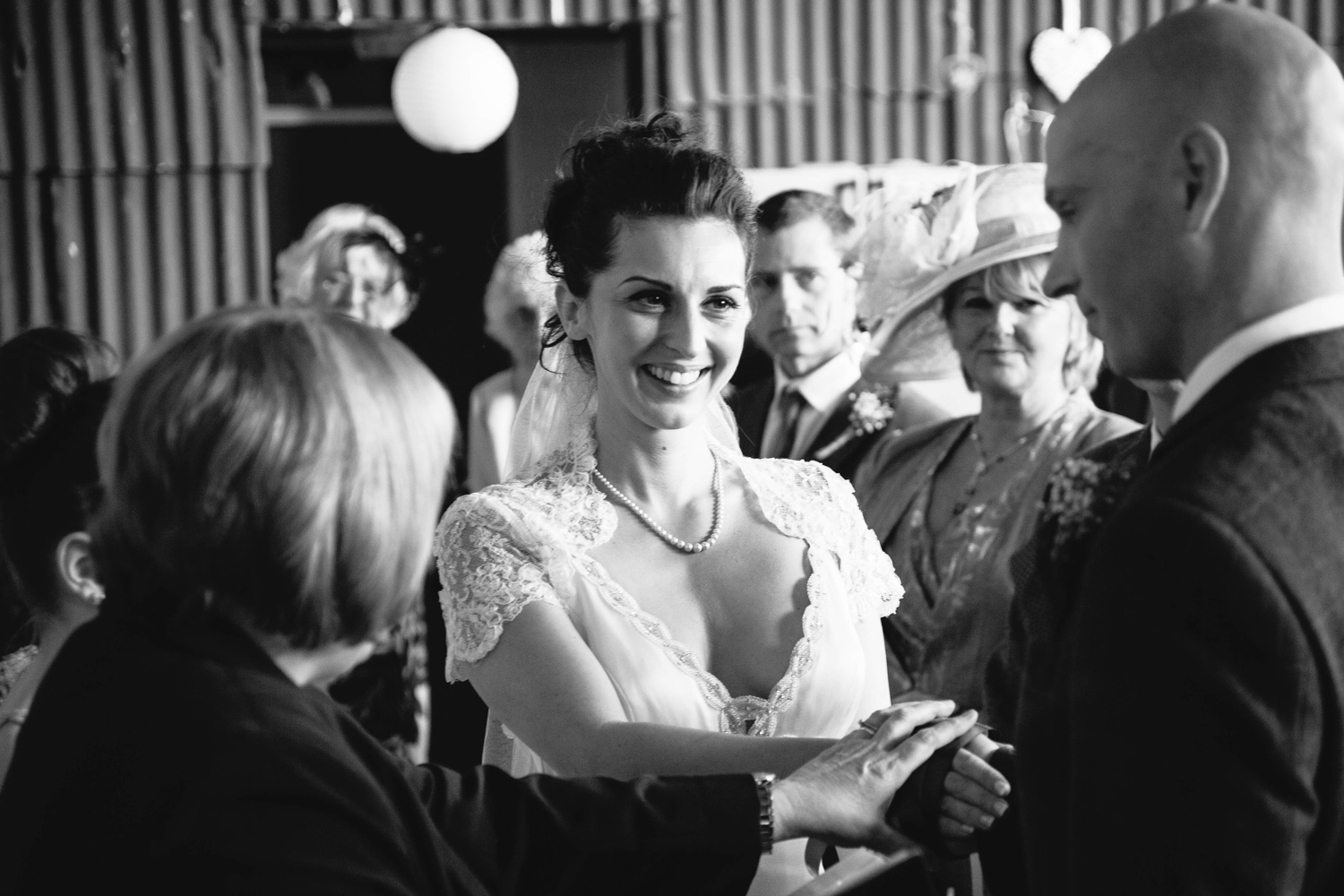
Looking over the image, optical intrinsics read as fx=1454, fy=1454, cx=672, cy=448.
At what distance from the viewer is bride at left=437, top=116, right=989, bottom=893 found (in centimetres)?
169

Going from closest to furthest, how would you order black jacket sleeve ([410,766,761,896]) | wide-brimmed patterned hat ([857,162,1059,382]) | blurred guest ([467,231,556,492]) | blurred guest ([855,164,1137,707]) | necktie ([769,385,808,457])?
black jacket sleeve ([410,766,761,896]) → blurred guest ([855,164,1137,707]) → wide-brimmed patterned hat ([857,162,1059,382]) → necktie ([769,385,808,457]) → blurred guest ([467,231,556,492])

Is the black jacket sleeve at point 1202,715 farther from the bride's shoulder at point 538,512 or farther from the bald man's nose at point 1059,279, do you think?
the bride's shoulder at point 538,512

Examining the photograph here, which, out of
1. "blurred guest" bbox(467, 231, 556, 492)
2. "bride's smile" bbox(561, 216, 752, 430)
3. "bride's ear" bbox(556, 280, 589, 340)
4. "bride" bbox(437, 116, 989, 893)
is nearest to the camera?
"bride" bbox(437, 116, 989, 893)

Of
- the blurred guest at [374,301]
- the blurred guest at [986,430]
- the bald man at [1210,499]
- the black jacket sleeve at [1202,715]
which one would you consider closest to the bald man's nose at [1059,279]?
the bald man at [1210,499]

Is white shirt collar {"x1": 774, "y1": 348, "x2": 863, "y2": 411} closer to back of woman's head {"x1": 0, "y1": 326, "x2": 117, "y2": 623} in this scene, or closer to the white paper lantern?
the white paper lantern

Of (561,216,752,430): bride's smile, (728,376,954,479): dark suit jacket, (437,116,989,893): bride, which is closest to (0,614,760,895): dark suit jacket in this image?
(437,116,989,893): bride

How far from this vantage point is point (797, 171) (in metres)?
5.08

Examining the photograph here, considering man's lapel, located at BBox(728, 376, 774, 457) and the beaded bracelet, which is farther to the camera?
man's lapel, located at BBox(728, 376, 774, 457)

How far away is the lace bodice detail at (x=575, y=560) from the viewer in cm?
172

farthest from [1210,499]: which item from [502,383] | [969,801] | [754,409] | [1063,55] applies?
[1063,55]

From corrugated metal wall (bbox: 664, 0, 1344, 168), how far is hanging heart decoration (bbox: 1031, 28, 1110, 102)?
78 millimetres

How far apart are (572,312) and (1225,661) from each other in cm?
119

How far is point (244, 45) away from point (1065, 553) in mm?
4725

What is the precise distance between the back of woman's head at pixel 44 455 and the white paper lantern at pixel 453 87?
3350 mm
